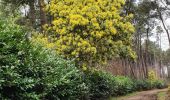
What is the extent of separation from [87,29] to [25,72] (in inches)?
315

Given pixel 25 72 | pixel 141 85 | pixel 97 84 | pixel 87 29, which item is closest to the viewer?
pixel 25 72

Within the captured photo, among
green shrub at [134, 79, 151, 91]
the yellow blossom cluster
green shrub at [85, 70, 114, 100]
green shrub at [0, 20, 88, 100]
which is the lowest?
green shrub at [134, 79, 151, 91]

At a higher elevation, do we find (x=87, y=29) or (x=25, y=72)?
(x=87, y=29)

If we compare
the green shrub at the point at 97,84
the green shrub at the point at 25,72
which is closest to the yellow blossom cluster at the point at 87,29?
the green shrub at the point at 97,84

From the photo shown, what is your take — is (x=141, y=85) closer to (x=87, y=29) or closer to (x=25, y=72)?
(x=87, y=29)

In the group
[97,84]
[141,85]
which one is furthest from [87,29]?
[141,85]

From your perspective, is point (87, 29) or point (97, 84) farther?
point (97, 84)

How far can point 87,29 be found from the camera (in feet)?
55.0

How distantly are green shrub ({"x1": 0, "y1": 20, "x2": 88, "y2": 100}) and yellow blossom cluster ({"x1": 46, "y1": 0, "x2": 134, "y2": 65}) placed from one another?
5057 millimetres

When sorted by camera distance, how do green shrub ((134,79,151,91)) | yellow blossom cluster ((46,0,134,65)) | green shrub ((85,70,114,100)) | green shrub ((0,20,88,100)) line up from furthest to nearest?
green shrub ((134,79,151,91)), green shrub ((85,70,114,100)), yellow blossom cluster ((46,0,134,65)), green shrub ((0,20,88,100))

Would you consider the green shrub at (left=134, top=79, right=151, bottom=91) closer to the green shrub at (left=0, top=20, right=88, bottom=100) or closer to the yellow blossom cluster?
the yellow blossom cluster

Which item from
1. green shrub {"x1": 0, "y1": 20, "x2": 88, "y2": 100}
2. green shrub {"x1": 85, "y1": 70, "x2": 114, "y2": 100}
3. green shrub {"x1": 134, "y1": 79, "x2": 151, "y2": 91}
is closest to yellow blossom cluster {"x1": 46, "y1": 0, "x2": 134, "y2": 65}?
green shrub {"x1": 85, "y1": 70, "x2": 114, "y2": 100}

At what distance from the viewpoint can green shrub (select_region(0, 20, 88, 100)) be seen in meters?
8.31

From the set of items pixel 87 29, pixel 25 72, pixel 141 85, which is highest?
pixel 87 29
